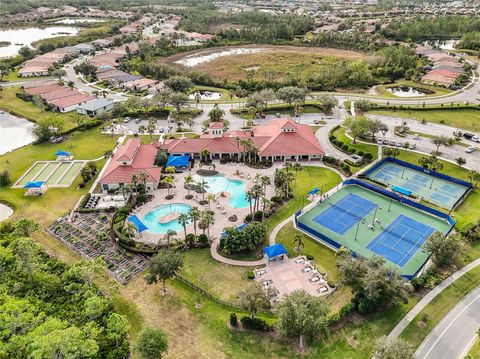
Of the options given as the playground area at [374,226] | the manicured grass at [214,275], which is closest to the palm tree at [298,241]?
the playground area at [374,226]

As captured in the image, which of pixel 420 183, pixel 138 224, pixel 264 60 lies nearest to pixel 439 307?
pixel 420 183

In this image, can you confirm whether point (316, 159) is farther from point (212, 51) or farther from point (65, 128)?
point (212, 51)

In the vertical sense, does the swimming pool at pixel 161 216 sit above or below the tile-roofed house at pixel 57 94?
below

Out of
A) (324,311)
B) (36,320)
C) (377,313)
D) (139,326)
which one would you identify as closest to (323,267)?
(377,313)

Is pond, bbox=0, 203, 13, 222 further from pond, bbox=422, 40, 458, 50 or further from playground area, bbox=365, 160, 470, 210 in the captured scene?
pond, bbox=422, 40, 458, 50

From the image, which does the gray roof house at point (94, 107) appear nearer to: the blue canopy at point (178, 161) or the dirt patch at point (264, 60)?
the blue canopy at point (178, 161)
